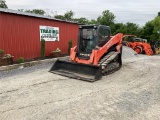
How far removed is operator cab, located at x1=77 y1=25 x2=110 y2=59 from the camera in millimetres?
10031

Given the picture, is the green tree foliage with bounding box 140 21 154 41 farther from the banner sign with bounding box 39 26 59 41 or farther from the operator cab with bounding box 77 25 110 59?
the operator cab with bounding box 77 25 110 59

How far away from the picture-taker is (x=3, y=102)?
603cm

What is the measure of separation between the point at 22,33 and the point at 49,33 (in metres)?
2.46

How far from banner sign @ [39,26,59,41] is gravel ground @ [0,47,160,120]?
5485 mm

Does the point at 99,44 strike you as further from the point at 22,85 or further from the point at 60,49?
the point at 60,49

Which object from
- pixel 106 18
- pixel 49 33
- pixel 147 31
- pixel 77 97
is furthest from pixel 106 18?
pixel 77 97

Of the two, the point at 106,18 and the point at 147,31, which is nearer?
the point at 147,31

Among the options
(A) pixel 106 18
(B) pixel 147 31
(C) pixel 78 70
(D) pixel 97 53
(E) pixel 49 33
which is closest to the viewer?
(C) pixel 78 70

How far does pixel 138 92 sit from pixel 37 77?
3.99 meters

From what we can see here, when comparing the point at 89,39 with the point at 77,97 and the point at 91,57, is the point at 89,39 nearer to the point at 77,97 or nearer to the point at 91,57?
the point at 91,57

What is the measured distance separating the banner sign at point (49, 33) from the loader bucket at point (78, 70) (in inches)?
193

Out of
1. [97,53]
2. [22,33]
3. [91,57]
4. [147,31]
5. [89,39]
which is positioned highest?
[147,31]

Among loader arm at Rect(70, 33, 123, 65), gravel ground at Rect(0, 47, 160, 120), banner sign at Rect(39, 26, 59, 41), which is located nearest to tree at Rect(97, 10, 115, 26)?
banner sign at Rect(39, 26, 59, 41)

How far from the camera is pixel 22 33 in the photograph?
13.0 metres
